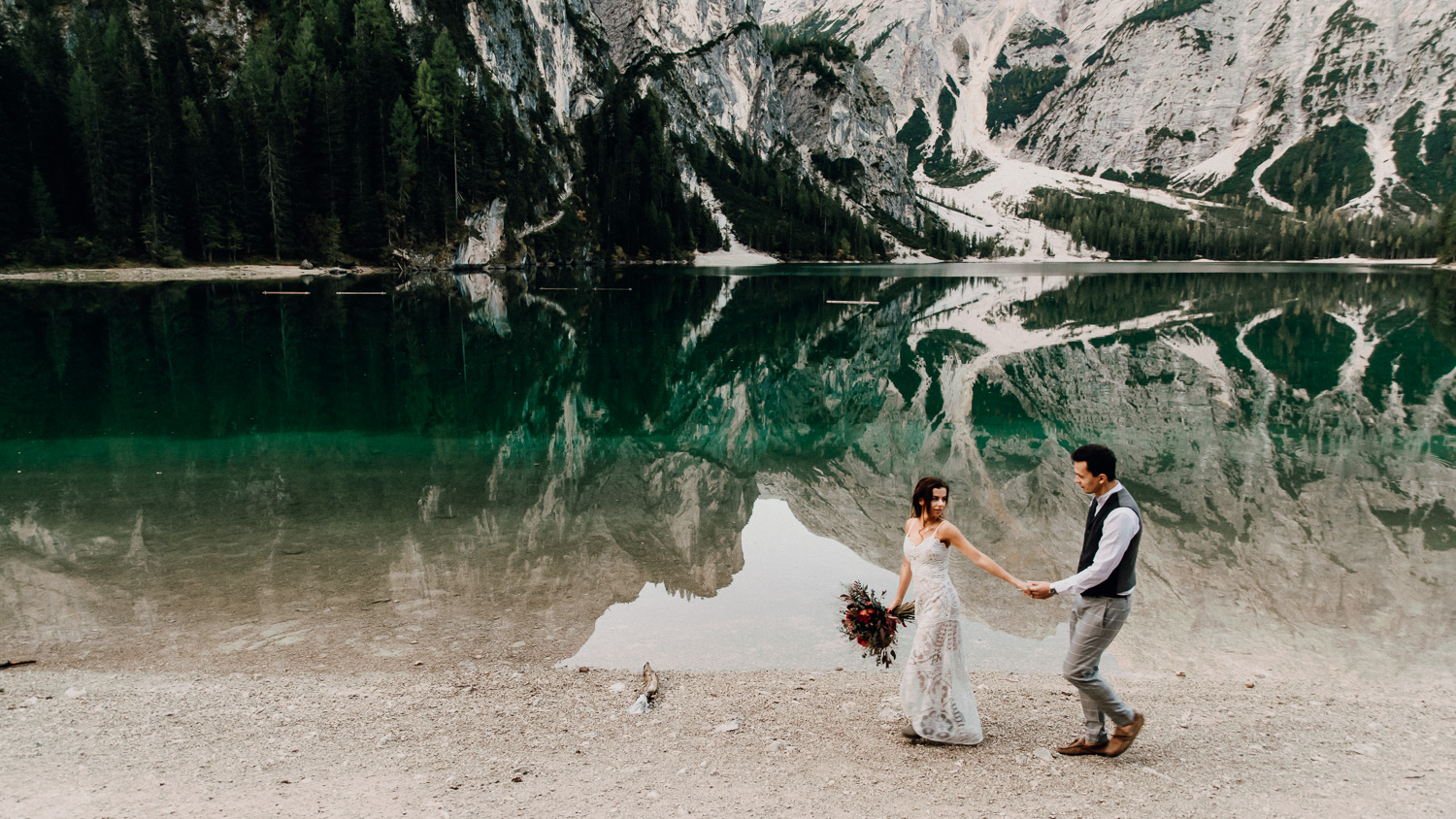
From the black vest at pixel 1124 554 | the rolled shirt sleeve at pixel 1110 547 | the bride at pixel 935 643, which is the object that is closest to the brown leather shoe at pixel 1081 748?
the bride at pixel 935 643

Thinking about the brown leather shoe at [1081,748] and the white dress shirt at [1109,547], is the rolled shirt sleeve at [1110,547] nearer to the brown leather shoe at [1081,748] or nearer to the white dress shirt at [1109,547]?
the white dress shirt at [1109,547]

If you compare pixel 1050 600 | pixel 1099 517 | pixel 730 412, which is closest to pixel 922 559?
pixel 1099 517

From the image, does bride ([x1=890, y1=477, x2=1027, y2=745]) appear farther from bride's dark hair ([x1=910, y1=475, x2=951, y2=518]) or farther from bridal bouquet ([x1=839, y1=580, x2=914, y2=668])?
bridal bouquet ([x1=839, y1=580, x2=914, y2=668])

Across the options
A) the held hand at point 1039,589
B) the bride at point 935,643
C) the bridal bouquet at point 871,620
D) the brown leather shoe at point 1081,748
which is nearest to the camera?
the held hand at point 1039,589

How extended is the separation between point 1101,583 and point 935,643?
4.89 feet

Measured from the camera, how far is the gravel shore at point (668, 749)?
20.9ft

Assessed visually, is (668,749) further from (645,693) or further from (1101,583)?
(1101,583)

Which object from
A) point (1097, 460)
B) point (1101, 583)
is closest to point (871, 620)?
point (1101, 583)

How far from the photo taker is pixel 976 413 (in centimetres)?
2712

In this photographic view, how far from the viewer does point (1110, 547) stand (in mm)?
6484

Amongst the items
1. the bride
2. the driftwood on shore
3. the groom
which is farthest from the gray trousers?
the driftwood on shore

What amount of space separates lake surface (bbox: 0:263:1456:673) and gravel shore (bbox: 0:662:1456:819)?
110 centimetres

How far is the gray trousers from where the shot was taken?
22.0 ft

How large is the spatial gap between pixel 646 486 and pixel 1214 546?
36.6ft
